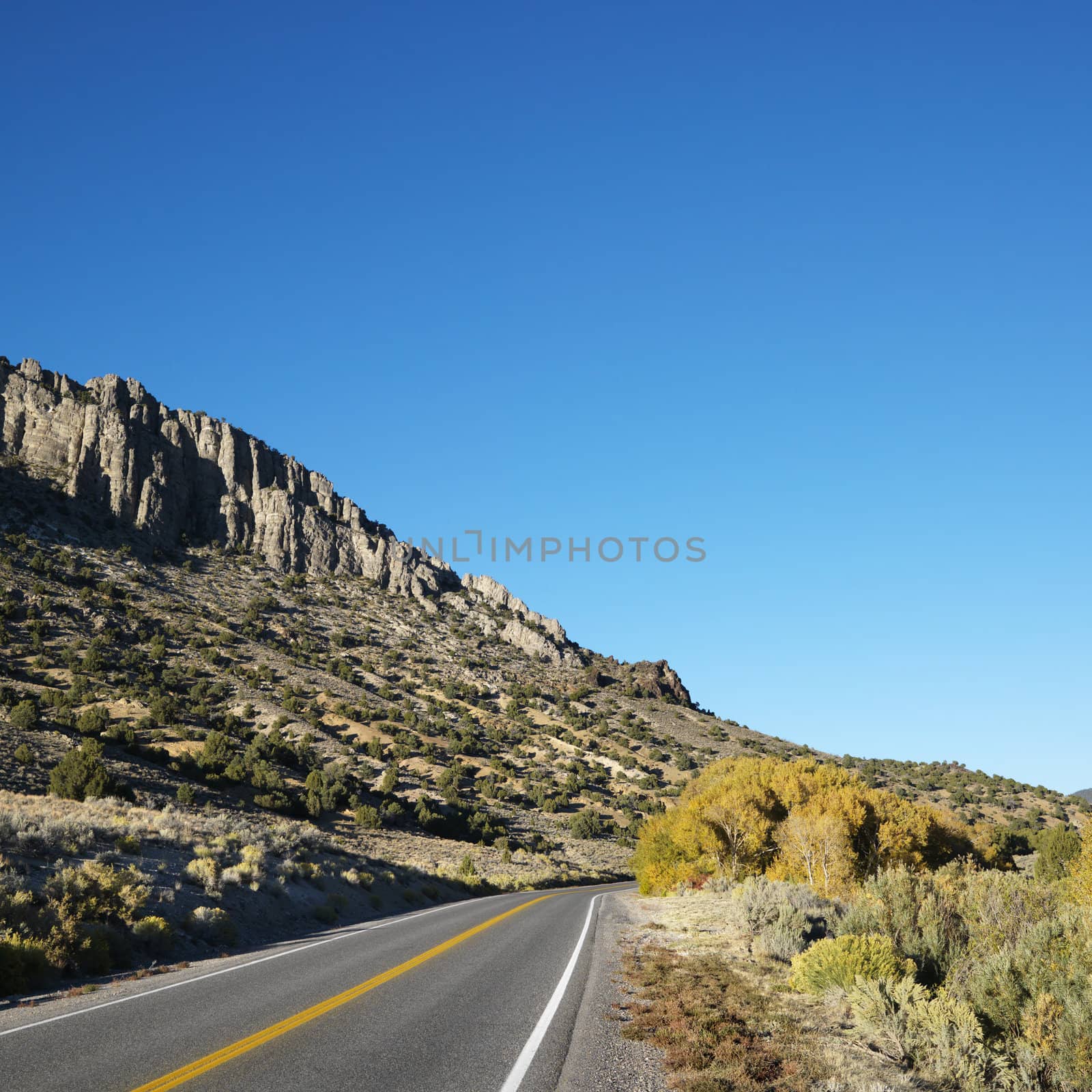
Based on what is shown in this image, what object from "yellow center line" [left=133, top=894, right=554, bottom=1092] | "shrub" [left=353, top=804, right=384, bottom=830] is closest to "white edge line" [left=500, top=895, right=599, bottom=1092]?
"yellow center line" [left=133, top=894, right=554, bottom=1092]

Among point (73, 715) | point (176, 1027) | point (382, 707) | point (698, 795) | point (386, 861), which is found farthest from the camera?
point (382, 707)

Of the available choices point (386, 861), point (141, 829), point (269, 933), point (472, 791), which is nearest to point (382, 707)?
point (472, 791)

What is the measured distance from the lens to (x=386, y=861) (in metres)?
35.1

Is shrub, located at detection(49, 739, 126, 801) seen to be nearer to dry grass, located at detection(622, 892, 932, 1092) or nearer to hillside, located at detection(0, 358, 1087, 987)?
hillside, located at detection(0, 358, 1087, 987)

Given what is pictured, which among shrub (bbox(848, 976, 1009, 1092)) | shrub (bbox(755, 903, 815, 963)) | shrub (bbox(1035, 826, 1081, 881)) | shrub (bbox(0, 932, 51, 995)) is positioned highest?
shrub (bbox(848, 976, 1009, 1092))

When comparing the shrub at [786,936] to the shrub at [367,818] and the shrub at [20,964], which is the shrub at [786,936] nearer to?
the shrub at [20,964]

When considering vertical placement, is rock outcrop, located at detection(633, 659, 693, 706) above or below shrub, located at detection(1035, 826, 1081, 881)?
above

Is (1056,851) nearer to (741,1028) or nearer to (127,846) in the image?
(741,1028)

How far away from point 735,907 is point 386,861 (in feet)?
64.0

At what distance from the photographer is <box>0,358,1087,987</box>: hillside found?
27609 mm

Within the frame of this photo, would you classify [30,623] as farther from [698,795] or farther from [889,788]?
[889,788]

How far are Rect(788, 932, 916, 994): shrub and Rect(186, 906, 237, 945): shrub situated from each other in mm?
12647

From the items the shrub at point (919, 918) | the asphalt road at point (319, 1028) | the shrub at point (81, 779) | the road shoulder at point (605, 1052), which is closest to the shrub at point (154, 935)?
the asphalt road at point (319, 1028)

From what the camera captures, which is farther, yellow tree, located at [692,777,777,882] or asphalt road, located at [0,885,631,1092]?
yellow tree, located at [692,777,777,882]
